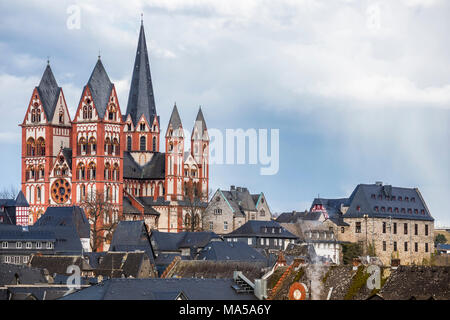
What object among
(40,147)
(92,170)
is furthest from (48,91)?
(92,170)

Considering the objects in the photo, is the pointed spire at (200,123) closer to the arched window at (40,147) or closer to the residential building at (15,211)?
the arched window at (40,147)

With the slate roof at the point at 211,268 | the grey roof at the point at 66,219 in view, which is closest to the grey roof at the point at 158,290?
the slate roof at the point at 211,268

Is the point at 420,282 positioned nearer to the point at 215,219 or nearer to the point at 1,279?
the point at 1,279

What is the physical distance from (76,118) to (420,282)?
118 metres

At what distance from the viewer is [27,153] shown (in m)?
174

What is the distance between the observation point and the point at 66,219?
443ft

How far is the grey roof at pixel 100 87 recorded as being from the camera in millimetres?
169000

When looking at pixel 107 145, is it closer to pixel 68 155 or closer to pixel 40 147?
pixel 68 155

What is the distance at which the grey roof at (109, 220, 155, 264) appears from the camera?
119438mm

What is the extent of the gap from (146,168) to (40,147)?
1793 cm

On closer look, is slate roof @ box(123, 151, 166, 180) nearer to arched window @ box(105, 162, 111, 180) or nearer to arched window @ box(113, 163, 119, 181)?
arched window @ box(113, 163, 119, 181)

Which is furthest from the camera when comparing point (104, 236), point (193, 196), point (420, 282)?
point (193, 196)

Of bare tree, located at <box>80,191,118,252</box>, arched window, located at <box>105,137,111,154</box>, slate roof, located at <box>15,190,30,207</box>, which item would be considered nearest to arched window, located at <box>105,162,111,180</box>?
arched window, located at <box>105,137,111,154</box>
